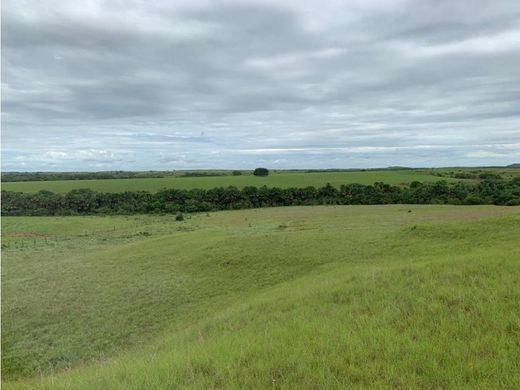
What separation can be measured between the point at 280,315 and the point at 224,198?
75.4 m

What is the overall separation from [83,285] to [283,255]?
953cm

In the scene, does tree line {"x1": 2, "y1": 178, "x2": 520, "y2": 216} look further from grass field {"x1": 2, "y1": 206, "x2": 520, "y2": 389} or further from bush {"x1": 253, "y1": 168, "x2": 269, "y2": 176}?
bush {"x1": 253, "y1": 168, "x2": 269, "y2": 176}

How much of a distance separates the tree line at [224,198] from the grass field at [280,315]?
2139 inches

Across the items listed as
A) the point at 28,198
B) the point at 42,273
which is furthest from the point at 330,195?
the point at 42,273

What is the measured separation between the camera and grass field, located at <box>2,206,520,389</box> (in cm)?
562

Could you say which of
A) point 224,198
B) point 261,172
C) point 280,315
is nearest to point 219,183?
point 224,198

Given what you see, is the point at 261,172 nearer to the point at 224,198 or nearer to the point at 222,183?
the point at 222,183

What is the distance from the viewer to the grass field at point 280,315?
5.62 metres

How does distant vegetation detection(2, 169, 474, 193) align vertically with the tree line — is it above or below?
above

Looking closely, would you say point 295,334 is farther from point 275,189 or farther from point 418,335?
point 275,189

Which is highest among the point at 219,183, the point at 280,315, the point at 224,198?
the point at 219,183

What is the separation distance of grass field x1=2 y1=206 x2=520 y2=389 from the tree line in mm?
54318

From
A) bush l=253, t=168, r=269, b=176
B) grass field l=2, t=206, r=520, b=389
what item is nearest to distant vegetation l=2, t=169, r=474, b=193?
bush l=253, t=168, r=269, b=176

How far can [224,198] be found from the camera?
276ft
